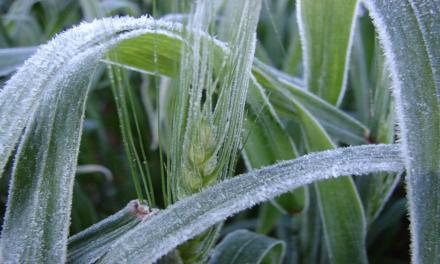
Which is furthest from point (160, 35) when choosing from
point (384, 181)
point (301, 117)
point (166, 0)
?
point (166, 0)

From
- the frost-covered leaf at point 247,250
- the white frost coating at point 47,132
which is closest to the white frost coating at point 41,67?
the white frost coating at point 47,132

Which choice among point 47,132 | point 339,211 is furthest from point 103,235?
point 339,211

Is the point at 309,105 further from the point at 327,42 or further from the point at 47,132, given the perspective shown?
the point at 47,132

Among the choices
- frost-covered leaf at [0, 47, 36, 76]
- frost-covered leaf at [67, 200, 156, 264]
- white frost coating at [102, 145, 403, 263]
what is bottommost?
frost-covered leaf at [67, 200, 156, 264]

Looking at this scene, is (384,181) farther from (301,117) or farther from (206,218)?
(206,218)

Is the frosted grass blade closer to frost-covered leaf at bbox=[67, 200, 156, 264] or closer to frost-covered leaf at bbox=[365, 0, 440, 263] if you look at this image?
frost-covered leaf at bbox=[365, 0, 440, 263]

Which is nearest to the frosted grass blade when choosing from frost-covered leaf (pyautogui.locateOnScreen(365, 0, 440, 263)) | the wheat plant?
the wheat plant
